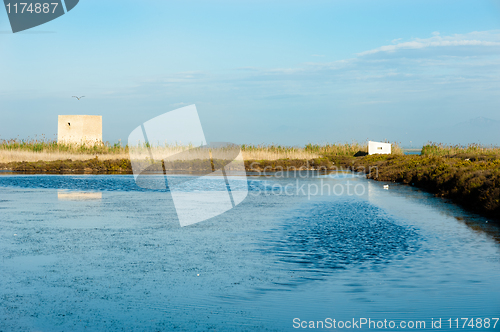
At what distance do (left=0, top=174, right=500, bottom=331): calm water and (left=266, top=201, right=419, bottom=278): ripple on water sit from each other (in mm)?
21

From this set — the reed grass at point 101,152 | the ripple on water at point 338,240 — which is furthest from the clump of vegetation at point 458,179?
A: the reed grass at point 101,152

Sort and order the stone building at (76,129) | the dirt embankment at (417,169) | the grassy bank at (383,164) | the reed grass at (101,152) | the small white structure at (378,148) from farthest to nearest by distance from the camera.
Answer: the stone building at (76,129), the small white structure at (378,148), the reed grass at (101,152), the grassy bank at (383,164), the dirt embankment at (417,169)

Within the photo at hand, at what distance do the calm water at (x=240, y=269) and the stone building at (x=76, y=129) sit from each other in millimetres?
30503

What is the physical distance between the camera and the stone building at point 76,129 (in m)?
40.7

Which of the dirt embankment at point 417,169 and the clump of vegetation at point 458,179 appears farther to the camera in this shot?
the dirt embankment at point 417,169

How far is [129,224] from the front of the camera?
10.1 m

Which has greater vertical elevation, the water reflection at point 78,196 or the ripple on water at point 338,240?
the ripple on water at point 338,240

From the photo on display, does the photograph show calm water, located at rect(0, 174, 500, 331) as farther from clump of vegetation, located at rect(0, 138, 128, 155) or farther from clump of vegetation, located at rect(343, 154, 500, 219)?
clump of vegetation, located at rect(0, 138, 128, 155)

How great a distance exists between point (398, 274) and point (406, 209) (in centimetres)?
683

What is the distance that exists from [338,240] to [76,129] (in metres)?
36.8

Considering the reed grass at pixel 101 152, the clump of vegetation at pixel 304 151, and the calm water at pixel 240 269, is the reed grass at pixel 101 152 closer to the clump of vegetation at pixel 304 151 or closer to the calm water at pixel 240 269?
the clump of vegetation at pixel 304 151

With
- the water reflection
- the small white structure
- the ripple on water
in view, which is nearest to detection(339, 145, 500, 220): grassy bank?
the ripple on water

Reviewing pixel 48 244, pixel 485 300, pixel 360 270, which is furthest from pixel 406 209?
pixel 48 244

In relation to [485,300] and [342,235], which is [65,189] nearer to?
[342,235]
